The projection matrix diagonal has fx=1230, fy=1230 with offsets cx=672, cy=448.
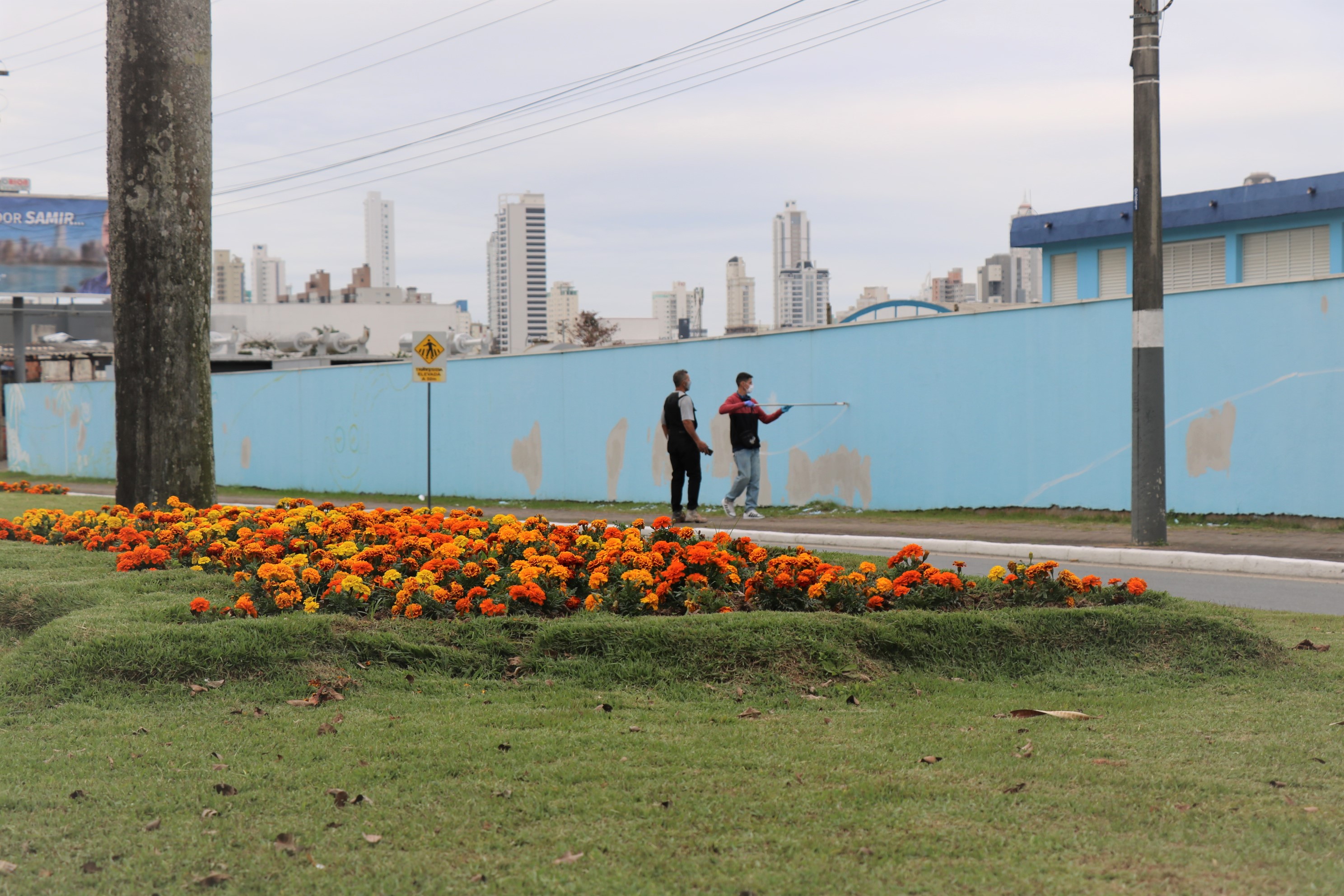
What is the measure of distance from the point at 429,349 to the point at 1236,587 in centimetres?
909

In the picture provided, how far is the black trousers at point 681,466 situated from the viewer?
14000 millimetres

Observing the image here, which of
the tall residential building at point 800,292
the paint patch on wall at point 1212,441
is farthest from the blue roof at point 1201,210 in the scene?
the tall residential building at point 800,292

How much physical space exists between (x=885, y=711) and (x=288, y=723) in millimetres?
2309

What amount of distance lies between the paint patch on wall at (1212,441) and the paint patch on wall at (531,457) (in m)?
10.8

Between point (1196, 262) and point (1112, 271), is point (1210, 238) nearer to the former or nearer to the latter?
point (1196, 262)

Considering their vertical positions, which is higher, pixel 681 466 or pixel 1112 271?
pixel 1112 271

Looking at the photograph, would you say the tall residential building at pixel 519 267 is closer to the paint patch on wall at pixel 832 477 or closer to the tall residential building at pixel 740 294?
the tall residential building at pixel 740 294

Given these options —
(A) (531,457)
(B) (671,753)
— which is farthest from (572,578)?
(A) (531,457)

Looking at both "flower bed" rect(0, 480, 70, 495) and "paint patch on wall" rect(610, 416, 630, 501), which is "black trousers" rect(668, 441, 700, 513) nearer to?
"paint patch on wall" rect(610, 416, 630, 501)

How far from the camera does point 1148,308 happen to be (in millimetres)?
11062

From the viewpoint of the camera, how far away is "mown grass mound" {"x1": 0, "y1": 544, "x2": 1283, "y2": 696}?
5281mm

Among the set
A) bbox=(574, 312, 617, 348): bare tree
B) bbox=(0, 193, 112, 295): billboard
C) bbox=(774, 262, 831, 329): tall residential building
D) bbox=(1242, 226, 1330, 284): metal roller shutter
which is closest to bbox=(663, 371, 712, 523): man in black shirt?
bbox=(1242, 226, 1330, 284): metal roller shutter

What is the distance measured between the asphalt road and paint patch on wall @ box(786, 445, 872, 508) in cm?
535

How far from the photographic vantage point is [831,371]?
16391 millimetres
